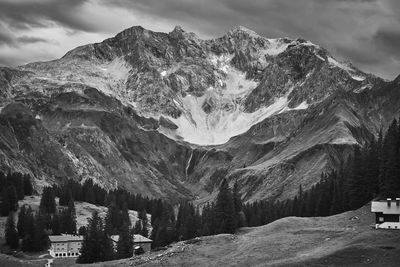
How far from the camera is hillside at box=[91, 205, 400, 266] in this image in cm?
8006

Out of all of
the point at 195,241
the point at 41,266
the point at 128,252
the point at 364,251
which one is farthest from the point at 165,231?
the point at 364,251

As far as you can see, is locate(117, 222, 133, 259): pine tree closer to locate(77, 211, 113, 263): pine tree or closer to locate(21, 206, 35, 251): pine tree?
locate(77, 211, 113, 263): pine tree

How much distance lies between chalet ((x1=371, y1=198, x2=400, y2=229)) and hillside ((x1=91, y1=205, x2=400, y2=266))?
6.55 ft

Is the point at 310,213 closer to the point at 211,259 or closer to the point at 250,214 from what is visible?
the point at 250,214

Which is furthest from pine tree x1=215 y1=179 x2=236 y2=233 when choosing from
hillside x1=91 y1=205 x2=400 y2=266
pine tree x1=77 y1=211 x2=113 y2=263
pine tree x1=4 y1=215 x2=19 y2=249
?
pine tree x1=4 y1=215 x2=19 y2=249

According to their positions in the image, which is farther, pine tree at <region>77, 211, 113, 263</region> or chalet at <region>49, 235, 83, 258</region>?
chalet at <region>49, 235, 83, 258</region>

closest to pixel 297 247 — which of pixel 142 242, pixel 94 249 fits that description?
pixel 94 249

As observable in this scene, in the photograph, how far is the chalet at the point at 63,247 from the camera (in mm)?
164637

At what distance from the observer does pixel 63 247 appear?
16688 cm

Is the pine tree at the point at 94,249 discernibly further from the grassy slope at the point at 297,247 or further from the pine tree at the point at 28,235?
the pine tree at the point at 28,235

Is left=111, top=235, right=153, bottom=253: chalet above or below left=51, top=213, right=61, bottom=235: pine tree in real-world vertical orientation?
below

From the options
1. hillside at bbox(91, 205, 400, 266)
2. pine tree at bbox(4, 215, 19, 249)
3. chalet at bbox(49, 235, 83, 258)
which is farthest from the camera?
pine tree at bbox(4, 215, 19, 249)

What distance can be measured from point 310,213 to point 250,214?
32.5 m

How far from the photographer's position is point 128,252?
13725cm
